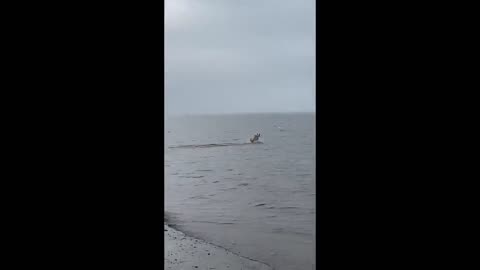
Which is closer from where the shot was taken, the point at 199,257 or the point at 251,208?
the point at 199,257

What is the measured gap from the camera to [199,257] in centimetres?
472

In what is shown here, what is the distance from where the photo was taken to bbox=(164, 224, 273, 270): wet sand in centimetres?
437

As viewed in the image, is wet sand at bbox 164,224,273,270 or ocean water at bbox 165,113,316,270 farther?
ocean water at bbox 165,113,316,270

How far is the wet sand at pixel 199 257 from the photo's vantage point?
437 centimetres

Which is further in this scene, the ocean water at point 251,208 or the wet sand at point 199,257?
the ocean water at point 251,208
